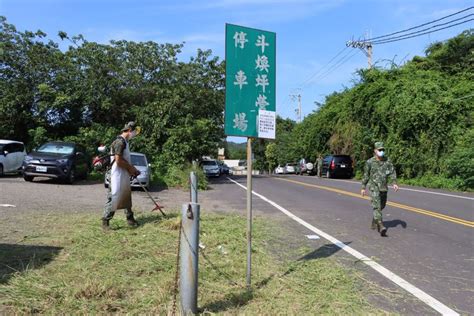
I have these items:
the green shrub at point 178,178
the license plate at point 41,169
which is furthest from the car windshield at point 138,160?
the license plate at point 41,169

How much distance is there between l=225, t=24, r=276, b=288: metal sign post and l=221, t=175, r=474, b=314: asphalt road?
254 centimetres

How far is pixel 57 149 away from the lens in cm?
1973

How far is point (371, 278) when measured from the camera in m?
6.12

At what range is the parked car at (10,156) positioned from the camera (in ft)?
71.5

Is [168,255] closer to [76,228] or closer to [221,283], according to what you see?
[221,283]

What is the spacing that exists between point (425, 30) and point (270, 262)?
25766mm

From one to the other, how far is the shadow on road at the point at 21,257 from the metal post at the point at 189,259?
2261 millimetres

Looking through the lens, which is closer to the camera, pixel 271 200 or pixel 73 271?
pixel 73 271

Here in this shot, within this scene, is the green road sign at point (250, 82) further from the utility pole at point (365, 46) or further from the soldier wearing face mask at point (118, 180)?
the utility pole at point (365, 46)

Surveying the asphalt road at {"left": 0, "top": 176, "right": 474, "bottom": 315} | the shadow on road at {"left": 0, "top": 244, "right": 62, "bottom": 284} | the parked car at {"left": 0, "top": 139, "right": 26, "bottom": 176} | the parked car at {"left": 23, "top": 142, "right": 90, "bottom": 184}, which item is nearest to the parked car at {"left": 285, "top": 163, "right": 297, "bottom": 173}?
the parked car at {"left": 0, "top": 139, "right": 26, "bottom": 176}

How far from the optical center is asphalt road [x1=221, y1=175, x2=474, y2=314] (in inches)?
239

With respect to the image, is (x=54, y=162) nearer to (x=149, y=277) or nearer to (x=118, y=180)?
(x=118, y=180)

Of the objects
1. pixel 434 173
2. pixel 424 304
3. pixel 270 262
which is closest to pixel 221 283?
pixel 270 262

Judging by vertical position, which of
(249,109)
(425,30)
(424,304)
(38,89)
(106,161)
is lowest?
(424,304)
